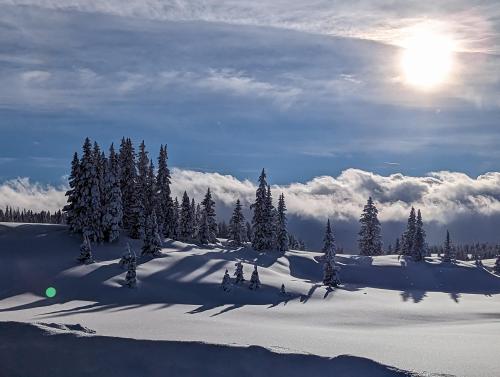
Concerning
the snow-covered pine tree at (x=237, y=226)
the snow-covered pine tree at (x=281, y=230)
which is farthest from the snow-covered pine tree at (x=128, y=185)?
the snow-covered pine tree at (x=281, y=230)

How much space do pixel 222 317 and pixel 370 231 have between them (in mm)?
83149

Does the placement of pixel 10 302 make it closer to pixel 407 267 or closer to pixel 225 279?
pixel 225 279

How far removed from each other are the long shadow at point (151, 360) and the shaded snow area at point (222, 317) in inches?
1.6

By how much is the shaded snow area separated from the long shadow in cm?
4

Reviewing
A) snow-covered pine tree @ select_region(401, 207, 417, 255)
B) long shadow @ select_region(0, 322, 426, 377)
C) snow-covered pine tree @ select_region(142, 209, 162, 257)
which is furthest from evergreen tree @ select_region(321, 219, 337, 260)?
long shadow @ select_region(0, 322, 426, 377)

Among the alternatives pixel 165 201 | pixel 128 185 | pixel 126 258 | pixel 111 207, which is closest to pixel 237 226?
pixel 165 201

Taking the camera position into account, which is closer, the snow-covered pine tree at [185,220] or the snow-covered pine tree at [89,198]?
the snow-covered pine tree at [89,198]

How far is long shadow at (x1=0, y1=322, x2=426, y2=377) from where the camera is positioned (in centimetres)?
1576

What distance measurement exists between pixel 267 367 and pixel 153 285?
37.1 metres

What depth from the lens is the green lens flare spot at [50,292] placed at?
1820 inches

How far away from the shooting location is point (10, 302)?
142 feet

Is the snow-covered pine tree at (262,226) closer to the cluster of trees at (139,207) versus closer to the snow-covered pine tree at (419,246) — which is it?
the cluster of trees at (139,207)

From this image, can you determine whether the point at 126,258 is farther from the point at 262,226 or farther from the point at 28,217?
the point at 28,217

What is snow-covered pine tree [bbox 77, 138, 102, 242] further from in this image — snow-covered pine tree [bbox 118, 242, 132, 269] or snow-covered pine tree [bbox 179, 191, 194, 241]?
snow-covered pine tree [bbox 179, 191, 194, 241]
